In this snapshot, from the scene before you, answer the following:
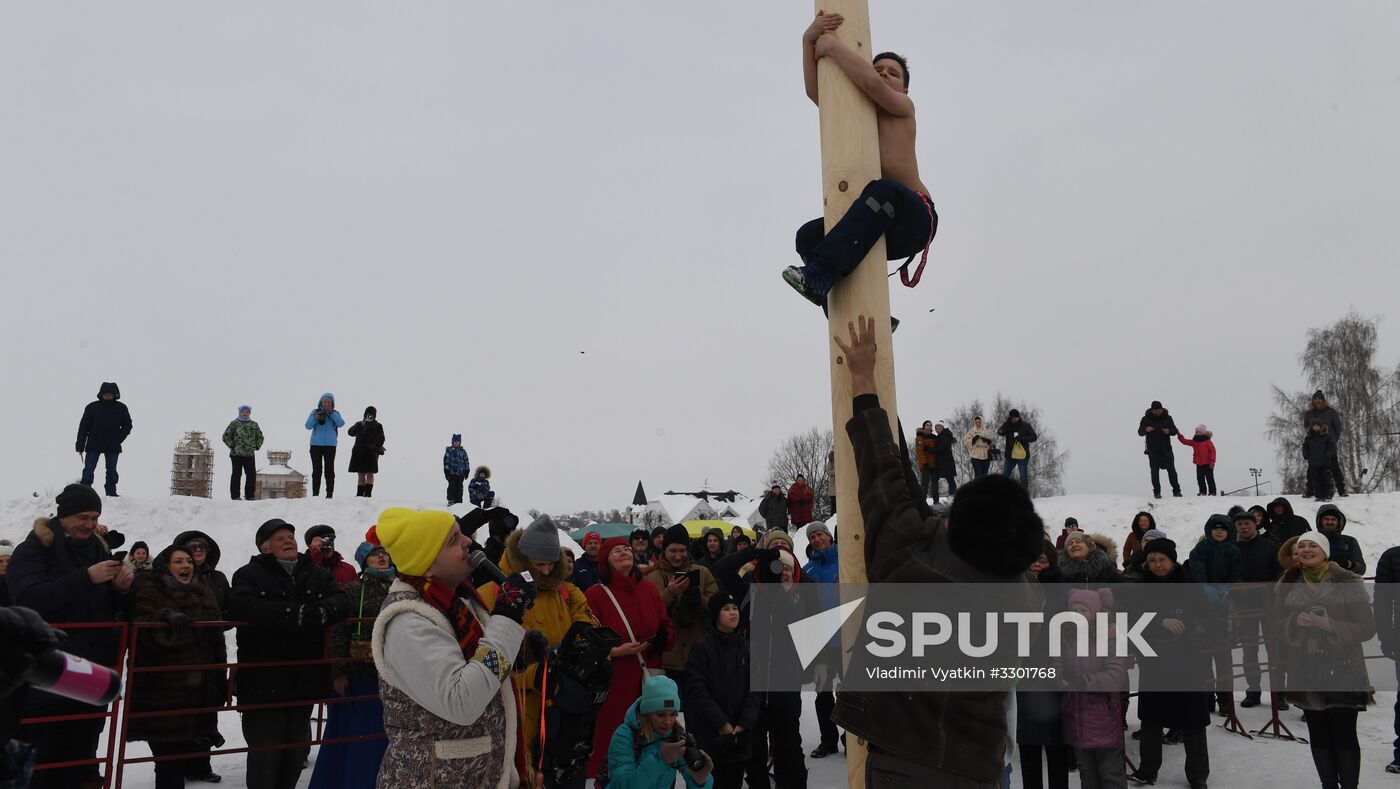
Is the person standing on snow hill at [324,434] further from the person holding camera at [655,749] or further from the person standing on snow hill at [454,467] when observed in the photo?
the person holding camera at [655,749]

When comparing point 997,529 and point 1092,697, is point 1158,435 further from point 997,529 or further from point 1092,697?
point 997,529

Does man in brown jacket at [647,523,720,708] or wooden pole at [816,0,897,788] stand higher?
wooden pole at [816,0,897,788]

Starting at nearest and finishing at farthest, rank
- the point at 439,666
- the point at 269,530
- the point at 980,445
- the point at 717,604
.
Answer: the point at 439,666, the point at 269,530, the point at 717,604, the point at 980,445

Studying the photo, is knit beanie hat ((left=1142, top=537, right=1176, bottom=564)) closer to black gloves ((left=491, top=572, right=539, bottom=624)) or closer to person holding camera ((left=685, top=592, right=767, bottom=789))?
person holding camera ((left=685, top=592, right=767, bottom=789))

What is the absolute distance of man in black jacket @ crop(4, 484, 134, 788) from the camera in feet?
19.0

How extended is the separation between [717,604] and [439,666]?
14.3 feet

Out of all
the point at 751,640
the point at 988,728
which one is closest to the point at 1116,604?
the point at 751,640

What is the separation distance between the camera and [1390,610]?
7914 millimetres

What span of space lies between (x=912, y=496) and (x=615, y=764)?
154 inches

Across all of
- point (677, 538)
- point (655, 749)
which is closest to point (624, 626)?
point (655, 749)

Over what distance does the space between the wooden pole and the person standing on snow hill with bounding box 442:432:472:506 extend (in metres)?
18.8

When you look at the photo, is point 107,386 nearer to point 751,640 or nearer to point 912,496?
point 751,640

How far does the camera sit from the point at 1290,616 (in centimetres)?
689

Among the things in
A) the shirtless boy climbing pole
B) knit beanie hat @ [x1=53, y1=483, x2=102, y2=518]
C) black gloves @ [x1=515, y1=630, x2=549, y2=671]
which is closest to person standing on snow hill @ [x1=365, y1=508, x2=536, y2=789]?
black gloves @ [x1=515, y1=630, x2=549, y2=671]
